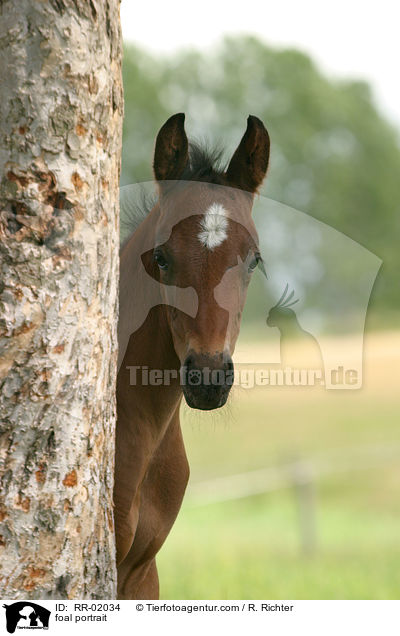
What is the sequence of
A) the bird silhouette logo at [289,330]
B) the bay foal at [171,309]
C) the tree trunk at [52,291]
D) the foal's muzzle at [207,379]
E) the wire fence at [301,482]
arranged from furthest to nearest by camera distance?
the wire fence at [301,482], the bird silhouette logo at [289,330], the bay foal at [171,309], the foal's muzzle at [207,379], the tree trunk at [52,291]

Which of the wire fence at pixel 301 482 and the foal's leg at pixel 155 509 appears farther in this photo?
the wire fence at pixel 301 482

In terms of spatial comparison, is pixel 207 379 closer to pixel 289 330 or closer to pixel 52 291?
pixel 52 291

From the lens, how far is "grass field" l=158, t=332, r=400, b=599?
6.92 m

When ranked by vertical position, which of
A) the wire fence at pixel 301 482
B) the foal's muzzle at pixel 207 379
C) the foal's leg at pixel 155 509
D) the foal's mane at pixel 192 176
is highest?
the foal's mane at pixel 192 176

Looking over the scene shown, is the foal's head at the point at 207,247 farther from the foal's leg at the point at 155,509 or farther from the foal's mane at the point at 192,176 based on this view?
the foal's leg at the point at 155,509

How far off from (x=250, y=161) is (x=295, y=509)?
9393 mm

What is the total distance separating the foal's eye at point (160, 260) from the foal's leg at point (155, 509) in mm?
855

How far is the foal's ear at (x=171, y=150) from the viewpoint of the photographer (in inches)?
123

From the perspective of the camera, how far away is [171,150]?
319 centimetres

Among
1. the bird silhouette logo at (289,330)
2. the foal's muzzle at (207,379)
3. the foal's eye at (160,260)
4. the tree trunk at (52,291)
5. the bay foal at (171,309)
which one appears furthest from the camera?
the bird silhouette logo at (289,330)
